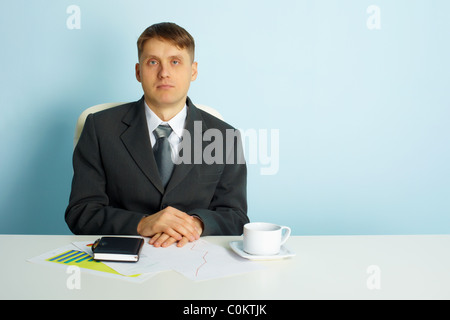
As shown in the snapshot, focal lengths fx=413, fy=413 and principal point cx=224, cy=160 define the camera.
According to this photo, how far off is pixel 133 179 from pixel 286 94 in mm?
1070

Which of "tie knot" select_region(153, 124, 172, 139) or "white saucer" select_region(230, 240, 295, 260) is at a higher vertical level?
"tie knot" select_region(153, 124, 172, 139)

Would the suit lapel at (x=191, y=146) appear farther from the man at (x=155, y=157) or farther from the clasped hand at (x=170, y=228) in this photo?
the clasped hand at (x=170, y=228)

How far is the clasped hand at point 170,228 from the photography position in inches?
45.6

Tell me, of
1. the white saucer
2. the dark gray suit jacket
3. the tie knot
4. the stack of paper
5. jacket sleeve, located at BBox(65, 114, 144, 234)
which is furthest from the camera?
the tie knot

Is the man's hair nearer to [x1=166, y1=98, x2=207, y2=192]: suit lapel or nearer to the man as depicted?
the man

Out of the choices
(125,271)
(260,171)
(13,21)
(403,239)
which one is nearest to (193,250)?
(125,271)

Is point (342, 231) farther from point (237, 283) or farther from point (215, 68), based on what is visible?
point (237, 283)

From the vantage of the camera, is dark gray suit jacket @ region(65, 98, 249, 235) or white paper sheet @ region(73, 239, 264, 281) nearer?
white paper sheet @ region(73, 239, 264, 281)

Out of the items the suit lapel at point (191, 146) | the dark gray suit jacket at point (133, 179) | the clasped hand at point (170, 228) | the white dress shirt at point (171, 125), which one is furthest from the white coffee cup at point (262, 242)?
the white dress shirt at point (171, 125)

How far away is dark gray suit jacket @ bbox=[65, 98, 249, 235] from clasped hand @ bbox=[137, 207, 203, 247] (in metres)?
0.20

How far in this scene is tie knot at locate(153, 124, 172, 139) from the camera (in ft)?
5.32

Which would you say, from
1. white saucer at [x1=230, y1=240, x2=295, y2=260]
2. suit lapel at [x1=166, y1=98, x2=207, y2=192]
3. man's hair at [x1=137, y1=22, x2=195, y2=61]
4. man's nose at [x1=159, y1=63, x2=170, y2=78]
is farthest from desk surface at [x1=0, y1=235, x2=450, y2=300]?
man's hair at [x1=137, y1=22, x2=195, y2=61]

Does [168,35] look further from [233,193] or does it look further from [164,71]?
[233,193]

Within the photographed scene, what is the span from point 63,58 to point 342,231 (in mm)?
1809
